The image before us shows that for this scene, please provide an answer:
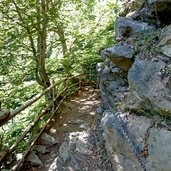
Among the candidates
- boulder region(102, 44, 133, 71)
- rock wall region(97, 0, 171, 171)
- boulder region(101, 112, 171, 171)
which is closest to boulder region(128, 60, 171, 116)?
rock wall region(97, 0, 171, 171)

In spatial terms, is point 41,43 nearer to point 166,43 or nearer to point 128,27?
point 128,27

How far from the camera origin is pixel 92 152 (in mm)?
4324

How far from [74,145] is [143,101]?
5.42ft

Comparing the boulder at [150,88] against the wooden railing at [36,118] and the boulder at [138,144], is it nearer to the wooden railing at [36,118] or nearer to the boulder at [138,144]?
the boulder at [138,144]

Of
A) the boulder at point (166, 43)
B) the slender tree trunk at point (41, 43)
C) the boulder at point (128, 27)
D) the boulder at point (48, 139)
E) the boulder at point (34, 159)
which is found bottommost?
the boulder at point (48, 139)

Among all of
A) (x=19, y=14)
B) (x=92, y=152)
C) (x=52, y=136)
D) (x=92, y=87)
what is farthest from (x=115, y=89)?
(x=92, y=87)

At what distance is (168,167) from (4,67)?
4434 millimetres

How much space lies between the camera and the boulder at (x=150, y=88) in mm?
3176

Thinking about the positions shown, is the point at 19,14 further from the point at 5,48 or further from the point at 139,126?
the point at 139,126

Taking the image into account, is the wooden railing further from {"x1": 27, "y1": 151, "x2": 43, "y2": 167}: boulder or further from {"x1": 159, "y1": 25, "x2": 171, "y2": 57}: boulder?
{"x1": 159, "y1": 25, "x2": 171, "y2": 57}: boulder

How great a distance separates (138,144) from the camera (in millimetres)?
3244

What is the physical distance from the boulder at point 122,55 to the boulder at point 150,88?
13.3 inches

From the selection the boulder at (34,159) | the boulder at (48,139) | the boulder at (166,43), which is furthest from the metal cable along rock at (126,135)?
the boulder at (48,139)

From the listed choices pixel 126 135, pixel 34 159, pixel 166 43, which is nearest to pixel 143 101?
pixel 126 135
